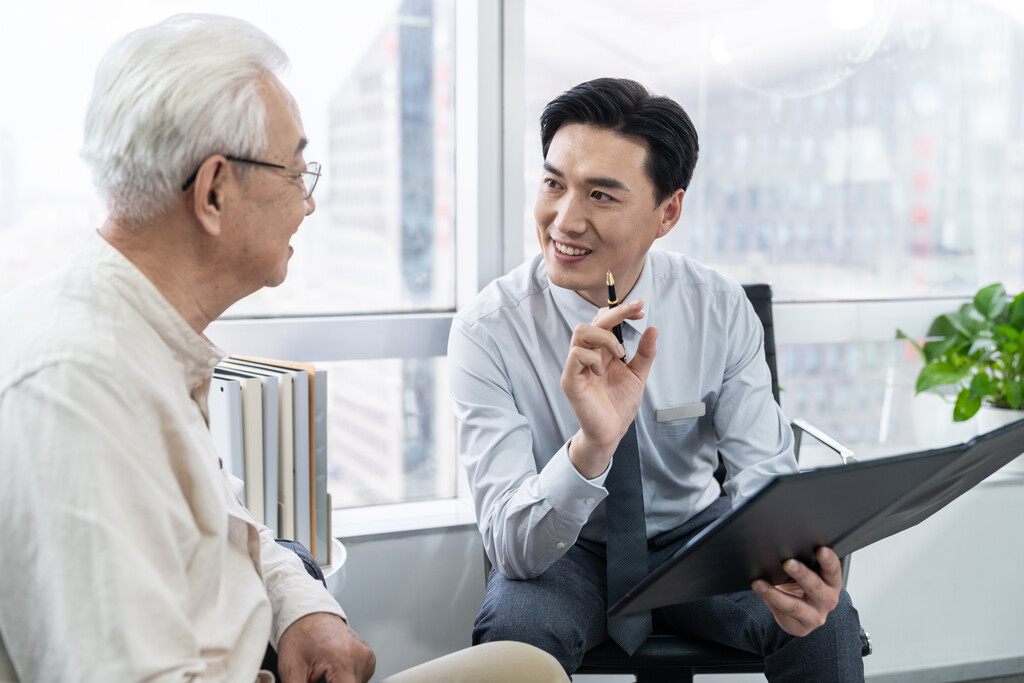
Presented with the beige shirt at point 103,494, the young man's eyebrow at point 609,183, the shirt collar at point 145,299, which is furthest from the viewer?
the young man's eyebrow at point 609,183

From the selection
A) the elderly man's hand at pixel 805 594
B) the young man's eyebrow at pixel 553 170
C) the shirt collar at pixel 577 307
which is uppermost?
the young man's eyebrow at pixel 553 170

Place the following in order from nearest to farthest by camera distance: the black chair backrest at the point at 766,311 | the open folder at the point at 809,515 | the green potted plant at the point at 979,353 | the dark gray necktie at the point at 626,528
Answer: the open folder at the point at 809,515
the dark gray necktie at the point at 626,528
the black chair backrest at the point at 766,311
the green potted plant at the point at 979,353

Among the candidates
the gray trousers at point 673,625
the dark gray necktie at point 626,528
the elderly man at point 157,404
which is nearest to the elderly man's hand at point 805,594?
the gray trousers at point 673,625

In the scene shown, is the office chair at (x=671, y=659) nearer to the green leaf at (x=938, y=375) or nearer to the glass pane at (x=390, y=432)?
the glass pane at (x=390, y=432)

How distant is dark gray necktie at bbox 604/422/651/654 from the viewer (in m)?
1.60

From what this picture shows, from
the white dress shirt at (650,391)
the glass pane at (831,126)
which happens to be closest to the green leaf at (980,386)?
the glass pane at (831,126)

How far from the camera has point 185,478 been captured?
92cm

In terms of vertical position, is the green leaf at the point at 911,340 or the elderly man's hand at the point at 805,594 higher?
the green leaf at the point at 911,340

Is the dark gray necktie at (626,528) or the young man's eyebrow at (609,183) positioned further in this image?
the young man's eyebrow at (609,183)

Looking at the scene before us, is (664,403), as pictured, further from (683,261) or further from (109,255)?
(109,255)

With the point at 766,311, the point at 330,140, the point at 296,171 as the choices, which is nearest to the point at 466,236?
the point at 330,140

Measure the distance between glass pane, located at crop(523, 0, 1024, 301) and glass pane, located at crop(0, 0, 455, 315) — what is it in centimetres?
28

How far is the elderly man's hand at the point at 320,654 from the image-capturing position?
113cm

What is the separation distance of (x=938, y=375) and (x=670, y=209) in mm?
1167
